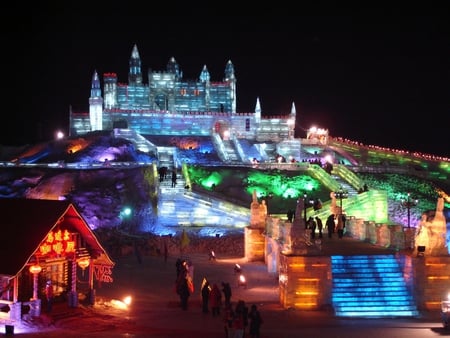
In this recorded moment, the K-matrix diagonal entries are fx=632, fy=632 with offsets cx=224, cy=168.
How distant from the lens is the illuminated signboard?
18547 millimetres

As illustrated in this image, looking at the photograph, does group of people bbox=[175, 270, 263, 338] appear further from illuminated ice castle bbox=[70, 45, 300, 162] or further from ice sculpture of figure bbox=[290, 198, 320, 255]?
illuminated ice castle bbox=[70, 45, 300, 162]

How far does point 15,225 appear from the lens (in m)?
18.6

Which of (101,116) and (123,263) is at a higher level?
(101,116)

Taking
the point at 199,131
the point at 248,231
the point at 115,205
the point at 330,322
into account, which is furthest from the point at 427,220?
the point at 199,131

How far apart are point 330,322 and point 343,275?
3.18 m

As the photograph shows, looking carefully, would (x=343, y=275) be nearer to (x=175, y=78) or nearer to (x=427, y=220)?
(x=427, y=220)

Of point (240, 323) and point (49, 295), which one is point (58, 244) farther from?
point (240, 323)

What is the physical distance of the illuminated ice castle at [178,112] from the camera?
77.3 m

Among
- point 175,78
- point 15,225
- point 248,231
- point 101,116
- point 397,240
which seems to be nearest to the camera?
point 15,225

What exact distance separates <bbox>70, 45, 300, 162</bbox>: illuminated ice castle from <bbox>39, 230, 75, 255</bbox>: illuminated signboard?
46.3 m

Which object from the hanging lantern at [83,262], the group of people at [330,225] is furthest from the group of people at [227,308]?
the group of people at [330,225]

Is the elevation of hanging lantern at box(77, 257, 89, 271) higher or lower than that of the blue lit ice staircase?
higher

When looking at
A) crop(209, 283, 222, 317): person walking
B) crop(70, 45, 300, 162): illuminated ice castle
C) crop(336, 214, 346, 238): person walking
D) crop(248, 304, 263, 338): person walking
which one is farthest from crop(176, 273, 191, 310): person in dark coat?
crop(70, 45, 300, 162): illuminated ice castle

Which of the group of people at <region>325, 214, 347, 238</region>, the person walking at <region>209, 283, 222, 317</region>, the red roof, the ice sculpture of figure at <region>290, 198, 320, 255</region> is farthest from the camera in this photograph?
the group of people at <region>325, 214, 347, 238</region>
